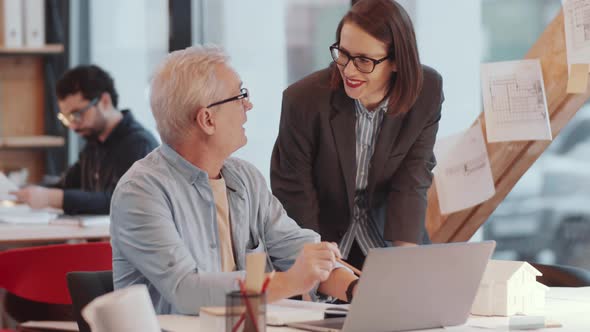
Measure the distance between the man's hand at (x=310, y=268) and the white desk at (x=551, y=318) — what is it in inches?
5.1

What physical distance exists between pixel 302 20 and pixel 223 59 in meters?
2.09

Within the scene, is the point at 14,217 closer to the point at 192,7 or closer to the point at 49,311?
the point at 49,311

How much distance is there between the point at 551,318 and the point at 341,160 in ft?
3.24

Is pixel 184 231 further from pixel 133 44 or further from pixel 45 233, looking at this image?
pixel 133 44

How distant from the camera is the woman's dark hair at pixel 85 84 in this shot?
190 inches

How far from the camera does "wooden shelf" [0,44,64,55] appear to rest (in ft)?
20.0

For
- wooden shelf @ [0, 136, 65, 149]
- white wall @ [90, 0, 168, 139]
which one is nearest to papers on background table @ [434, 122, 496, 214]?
white wall @ [90, 0, 168, 139]

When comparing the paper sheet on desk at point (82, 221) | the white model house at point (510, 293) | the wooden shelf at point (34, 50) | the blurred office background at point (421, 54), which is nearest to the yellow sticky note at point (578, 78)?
the blurred office background at point (421, 54)

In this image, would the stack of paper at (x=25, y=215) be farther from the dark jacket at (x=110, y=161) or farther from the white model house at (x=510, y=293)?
the white model house at (x=510, y=293)

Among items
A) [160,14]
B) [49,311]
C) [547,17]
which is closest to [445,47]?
[547,17]

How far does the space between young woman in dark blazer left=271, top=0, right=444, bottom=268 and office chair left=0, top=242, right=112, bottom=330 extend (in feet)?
2.17

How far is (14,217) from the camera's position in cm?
436

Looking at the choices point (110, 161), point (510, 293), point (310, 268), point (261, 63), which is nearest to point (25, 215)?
point (110, 161)

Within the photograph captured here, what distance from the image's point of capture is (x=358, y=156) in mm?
3041
